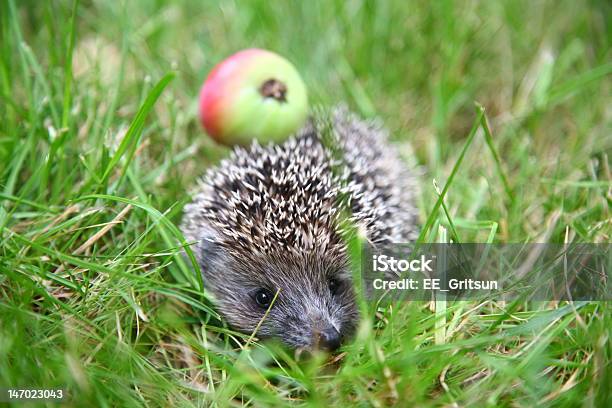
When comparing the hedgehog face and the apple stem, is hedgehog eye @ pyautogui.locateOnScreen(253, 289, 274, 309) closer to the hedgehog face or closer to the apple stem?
the hedgehog face

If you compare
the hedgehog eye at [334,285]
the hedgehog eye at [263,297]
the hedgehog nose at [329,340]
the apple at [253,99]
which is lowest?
the hedgehog nose at [329,340]

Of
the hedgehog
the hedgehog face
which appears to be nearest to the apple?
the hedgehog

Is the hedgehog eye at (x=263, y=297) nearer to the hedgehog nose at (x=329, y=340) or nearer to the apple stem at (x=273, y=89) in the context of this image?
the hedgehog nose at (x=329, y=340)

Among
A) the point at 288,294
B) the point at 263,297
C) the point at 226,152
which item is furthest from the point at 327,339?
the point at 226,152

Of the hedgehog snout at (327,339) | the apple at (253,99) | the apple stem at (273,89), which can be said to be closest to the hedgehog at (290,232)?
the hedgehog snout at (327,339)

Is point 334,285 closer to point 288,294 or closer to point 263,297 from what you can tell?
point 288,294

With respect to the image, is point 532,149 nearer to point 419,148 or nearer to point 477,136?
point 477,136

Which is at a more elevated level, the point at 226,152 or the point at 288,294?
the point at 226,152
